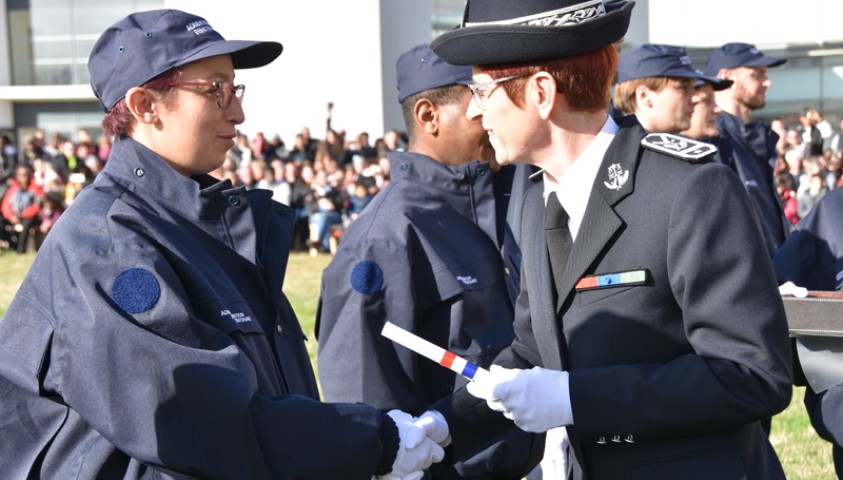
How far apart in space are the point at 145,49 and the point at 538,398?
1.38m

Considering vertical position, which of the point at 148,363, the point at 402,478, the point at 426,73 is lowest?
the point at 402,478

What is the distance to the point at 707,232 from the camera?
2426 millimetres

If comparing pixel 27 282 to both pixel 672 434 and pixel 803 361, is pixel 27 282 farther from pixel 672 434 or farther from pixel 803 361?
pixel 803 361

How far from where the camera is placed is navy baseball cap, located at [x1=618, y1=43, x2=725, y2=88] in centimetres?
595

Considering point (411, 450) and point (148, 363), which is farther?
point (411, 450)

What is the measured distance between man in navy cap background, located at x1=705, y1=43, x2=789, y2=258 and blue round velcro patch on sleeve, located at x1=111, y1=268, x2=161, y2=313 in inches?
175

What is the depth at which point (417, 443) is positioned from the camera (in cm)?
297

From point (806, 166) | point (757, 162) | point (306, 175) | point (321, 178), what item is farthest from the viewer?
point (306, 175)

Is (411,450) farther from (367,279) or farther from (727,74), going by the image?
(727,74)

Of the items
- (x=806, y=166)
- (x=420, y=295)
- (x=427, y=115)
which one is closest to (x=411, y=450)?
(x=420, y=295)

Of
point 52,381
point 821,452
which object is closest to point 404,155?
point 52,381

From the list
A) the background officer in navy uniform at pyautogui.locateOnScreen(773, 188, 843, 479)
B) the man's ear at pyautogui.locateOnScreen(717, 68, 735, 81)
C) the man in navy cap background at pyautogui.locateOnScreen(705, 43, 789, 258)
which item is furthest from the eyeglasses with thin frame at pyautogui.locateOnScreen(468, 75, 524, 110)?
the man's ear at pyautogui.locateOnScreen(717, 68, 735, 81)

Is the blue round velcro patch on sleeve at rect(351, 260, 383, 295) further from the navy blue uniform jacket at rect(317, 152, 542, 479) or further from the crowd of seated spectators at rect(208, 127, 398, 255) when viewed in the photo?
the crowd of seated spectators at rect(208, 127, 398, 255)

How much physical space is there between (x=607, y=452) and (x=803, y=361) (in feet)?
3.27
